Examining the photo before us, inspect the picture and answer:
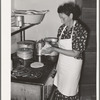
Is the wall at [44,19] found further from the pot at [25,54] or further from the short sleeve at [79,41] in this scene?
the short sleeve at [79,41]

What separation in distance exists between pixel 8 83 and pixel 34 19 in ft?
5.34

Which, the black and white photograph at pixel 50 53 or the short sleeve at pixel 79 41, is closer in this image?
the black and white photograph at pixel 50 53

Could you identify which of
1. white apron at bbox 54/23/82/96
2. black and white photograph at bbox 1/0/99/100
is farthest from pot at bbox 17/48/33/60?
white apron at bbox 54/23/82/96

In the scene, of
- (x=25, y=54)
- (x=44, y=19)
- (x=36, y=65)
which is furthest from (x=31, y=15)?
(x=36, y=65)

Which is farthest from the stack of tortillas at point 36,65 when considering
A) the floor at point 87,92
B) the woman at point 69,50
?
the floor at point 87,92

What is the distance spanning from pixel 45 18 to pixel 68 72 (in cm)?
97

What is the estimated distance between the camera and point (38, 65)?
201 centimetres

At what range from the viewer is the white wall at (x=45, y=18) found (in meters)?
2.66

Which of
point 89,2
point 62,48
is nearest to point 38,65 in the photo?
point 62,48

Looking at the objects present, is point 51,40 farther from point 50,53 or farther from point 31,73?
point 31,73

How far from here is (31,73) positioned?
1800 mm

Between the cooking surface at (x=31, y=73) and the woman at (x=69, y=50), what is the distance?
16 centimetres

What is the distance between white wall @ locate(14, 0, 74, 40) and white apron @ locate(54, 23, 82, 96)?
73cm
